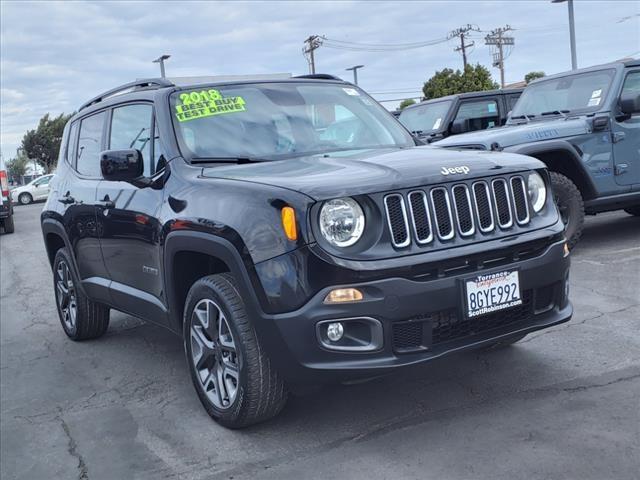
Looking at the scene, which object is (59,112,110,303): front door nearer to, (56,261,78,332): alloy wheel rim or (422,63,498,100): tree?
(56,261,78,332): alloy wheel rim

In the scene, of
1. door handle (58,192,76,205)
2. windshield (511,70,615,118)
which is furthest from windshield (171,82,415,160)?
windshield (511,70,615,118)

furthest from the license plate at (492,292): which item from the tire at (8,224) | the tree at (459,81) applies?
the tree at (459,81)

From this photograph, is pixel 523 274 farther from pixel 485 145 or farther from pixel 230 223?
pixel 485 145

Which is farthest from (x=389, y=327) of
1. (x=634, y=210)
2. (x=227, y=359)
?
(x=634, y=210)

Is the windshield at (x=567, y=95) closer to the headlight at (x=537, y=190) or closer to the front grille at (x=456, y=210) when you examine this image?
the headlight at (x=537, y=190)

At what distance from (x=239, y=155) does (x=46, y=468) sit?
74.3 inches

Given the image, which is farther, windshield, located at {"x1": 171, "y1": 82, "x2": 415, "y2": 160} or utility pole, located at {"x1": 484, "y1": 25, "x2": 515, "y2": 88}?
utility pole, located at {"x1": 484, "y1": 25, "x2": 515, "y2": 88}

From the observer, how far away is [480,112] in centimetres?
1231

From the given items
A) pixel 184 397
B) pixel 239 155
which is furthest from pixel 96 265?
pixel 239 155

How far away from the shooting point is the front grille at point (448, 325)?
130 inches

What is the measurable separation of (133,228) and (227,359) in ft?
3.91

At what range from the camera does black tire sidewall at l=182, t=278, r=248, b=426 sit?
3.54 m

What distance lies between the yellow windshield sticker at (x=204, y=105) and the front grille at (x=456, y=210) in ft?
5.09

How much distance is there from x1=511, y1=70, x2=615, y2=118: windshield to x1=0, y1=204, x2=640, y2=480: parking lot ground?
298 cm
